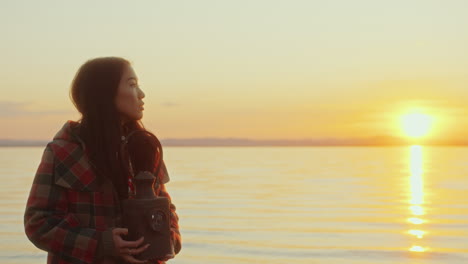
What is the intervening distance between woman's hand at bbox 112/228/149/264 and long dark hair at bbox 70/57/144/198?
0.51ft

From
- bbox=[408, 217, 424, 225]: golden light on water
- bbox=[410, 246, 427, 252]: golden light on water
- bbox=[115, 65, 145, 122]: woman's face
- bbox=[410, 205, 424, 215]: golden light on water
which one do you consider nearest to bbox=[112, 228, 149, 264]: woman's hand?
bbox=[115, 65, 145, 122]: woman's face

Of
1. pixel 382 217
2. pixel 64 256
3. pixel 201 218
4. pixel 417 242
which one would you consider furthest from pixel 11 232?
pixel 64 256

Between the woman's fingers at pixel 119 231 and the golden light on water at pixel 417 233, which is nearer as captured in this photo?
the woman's fingers at pixel 119 231

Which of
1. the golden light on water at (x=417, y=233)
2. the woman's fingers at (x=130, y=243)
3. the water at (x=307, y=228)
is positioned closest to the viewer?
the woman's fingers at (x=130, y=243)

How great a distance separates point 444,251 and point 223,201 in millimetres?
11916

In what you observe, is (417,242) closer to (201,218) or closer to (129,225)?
(201,218)

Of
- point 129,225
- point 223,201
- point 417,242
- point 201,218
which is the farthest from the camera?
point 223,201

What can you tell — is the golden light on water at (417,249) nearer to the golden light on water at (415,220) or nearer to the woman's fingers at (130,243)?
the golden light on water at (415,220)

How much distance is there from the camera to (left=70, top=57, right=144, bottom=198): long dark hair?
3.05m

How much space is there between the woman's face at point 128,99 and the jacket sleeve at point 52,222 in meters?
0.33

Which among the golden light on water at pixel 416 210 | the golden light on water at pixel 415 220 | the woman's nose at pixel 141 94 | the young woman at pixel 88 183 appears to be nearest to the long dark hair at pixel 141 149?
the young woman at pixel 88 183

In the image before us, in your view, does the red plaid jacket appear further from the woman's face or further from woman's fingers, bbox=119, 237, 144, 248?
the woman's face

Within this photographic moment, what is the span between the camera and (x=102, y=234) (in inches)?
120

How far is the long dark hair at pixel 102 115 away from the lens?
3.05 meters
